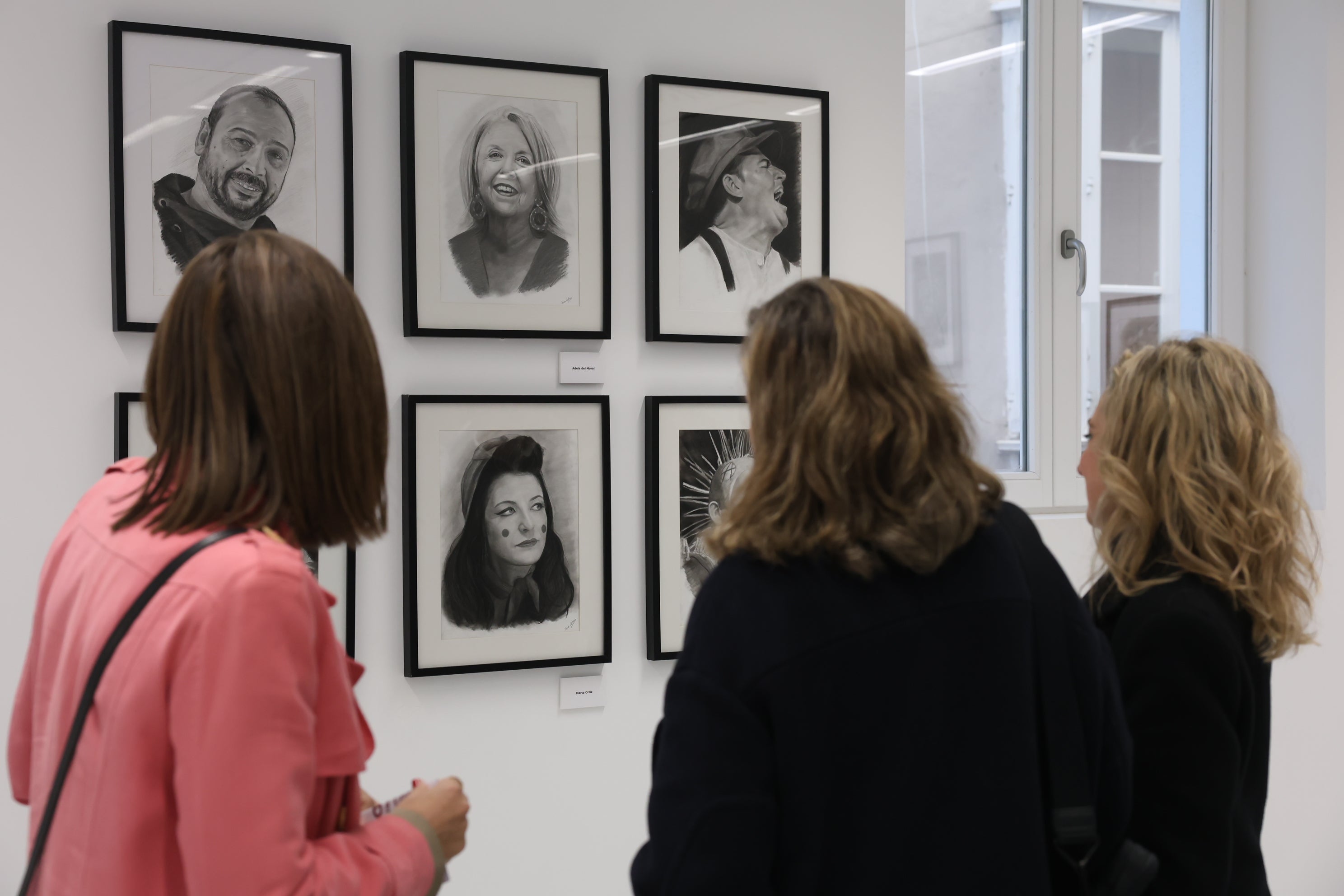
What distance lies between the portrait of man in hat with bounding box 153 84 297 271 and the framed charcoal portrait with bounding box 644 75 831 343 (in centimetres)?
82

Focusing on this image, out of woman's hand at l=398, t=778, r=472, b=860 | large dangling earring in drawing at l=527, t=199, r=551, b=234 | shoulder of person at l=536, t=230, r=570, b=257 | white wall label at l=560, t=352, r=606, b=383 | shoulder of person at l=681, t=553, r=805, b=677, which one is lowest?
woman's hand at l=398, t=778, r=472, b=860

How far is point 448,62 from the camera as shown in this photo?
A: 2387mm

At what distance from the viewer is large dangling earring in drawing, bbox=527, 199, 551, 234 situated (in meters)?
2.46

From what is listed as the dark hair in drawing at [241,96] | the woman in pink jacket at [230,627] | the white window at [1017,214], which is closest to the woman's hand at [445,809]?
the woman in pink jacket at [230,627]

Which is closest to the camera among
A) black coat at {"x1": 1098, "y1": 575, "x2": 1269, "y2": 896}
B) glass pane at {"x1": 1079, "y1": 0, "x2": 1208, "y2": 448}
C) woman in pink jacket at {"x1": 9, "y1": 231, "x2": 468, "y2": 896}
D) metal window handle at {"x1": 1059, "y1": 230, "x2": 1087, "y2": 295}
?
woman in pink jacket at {"x1": 9, "y1": 231, "x2": 468, "y2": 896}

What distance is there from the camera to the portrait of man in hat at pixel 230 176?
2.21 meters

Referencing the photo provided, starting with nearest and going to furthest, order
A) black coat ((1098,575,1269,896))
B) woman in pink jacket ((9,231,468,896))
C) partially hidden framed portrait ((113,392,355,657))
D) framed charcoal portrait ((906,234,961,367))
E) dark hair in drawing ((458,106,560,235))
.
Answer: woman in pink jacket ((9,231,468,896))
black coat ((1098,575,1269,896))
partially hidden framed portrait ((113,392,355,657))
dark hair in drawing ((458,106,560,235))
framed charcoal portrait ((906,234,961,367))

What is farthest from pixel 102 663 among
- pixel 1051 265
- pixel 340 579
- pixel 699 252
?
pixel 1051 265

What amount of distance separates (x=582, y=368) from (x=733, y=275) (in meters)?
0.44

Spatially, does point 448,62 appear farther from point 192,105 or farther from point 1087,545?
point 1087,545

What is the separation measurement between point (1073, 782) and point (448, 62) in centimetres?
192

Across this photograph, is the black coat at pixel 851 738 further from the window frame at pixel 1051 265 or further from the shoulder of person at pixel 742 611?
the window frame at pixel 1051 265

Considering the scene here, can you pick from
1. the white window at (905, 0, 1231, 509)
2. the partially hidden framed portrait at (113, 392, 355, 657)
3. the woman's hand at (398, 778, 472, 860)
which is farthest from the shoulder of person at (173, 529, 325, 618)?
the white window at (905, 0, 1231, 509)

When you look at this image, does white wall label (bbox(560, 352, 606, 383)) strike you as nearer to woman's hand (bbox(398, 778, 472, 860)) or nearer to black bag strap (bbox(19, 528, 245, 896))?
woman's hand (bbox(398, 778, 472, 860))
